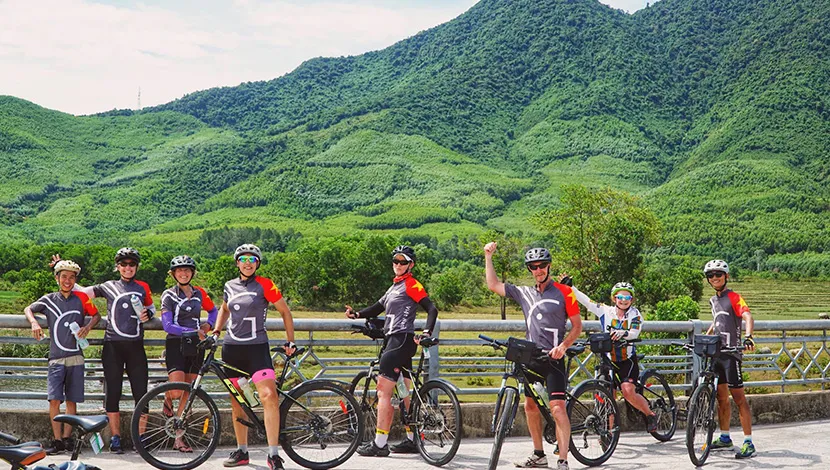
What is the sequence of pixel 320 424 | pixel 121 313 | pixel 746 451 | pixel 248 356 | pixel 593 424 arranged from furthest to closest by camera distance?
pixel 746 451
pixel 593 424
pixel 121 313
pixel 320 424
pixel 248 356

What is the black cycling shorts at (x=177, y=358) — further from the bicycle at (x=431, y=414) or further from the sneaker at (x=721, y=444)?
the sneaker at (x=721, y=444)

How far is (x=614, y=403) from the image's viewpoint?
8844 millimetres

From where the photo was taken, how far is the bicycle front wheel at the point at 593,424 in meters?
8.66

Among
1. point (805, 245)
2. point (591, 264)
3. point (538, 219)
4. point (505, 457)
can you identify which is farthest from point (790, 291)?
point (505, 457)

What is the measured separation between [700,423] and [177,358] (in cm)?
532

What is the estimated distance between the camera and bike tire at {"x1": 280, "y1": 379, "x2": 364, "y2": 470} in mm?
8039

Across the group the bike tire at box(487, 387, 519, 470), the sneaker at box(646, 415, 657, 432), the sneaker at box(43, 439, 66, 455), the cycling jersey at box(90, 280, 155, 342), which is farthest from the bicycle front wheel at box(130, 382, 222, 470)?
the sneaker at box(646, 415, 657, 432)

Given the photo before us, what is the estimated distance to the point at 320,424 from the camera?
819 cm

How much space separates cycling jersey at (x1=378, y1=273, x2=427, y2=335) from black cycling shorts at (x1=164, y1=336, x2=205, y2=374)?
1.86 m

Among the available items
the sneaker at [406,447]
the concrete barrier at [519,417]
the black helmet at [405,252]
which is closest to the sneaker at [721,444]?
the concrete barrier at [519,417]

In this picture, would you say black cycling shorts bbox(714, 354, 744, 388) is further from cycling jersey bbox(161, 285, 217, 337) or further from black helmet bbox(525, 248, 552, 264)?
cycling jersey bbox(161, 285, 217, 337)

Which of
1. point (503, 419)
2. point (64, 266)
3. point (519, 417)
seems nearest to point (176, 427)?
point (64, 266)

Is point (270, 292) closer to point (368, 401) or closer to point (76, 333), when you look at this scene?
point (368, 401)

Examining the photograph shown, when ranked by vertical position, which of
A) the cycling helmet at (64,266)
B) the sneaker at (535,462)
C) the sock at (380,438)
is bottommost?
the sneaker at (535,462)
